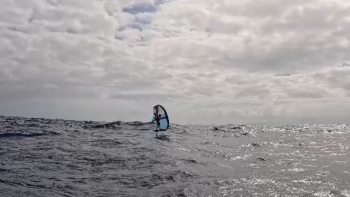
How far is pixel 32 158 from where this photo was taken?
19750mm

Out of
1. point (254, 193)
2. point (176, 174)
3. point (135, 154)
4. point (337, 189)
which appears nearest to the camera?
point (254, 193)

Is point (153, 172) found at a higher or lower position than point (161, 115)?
lower

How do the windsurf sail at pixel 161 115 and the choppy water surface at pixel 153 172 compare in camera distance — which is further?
the windsurf sail at pixel 161 115

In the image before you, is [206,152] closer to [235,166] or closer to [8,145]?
[235,166]

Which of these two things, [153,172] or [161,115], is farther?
[161,115]

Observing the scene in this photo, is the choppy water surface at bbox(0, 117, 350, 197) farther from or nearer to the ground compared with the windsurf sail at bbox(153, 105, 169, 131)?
nearer to the ground

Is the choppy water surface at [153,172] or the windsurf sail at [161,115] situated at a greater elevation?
the windsurf sail at [161,115]

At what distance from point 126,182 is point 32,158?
7088mm

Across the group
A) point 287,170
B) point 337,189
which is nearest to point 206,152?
point 287,170

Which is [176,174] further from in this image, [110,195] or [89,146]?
[89,146]

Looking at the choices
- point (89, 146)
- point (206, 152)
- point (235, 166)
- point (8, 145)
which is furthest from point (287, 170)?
point (8, 145)

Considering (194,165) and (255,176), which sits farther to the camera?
(194,165)

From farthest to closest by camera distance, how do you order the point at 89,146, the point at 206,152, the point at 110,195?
the point at 206,152, the point at 89,146, the point at 110,195

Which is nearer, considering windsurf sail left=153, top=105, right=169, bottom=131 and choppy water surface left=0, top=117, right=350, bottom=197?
choppy water surface left=0, top=117, right=350, bottom=197
